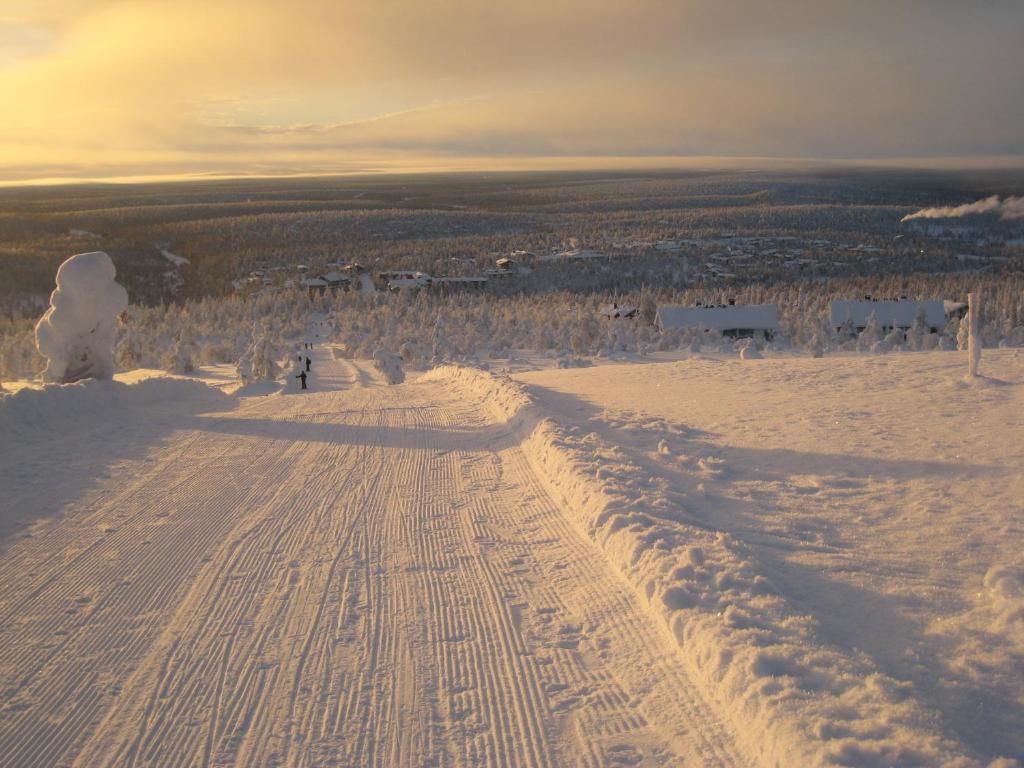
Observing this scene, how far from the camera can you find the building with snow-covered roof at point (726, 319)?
59.0 m

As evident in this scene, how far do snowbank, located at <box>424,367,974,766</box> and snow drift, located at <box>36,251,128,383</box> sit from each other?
16.4 metres

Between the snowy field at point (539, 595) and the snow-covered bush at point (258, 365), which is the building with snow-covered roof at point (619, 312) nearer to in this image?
the snow-covered bush at point (258, 365)

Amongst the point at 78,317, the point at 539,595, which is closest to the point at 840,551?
the point at 539,595

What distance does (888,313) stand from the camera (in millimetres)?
60594

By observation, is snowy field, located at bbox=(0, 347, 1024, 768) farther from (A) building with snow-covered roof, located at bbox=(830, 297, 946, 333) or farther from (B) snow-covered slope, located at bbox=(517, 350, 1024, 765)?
(A) building with snow-covered roof, located at bbox=(830, 297, 946, 333)

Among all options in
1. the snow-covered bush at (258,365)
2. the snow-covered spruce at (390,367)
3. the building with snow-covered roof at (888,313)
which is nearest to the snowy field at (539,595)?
the snow-covered spruce at (390,367)

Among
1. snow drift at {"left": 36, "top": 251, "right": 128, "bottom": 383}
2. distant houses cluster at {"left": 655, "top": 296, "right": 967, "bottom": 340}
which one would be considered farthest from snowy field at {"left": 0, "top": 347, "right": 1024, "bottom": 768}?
distant houses cluster at {"left": 655, "top": 296, "right": 967, "bottom": 340}

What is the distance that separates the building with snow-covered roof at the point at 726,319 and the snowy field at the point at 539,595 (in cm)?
4723

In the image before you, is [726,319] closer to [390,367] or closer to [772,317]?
[772,317]

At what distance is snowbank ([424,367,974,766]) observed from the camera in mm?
4160

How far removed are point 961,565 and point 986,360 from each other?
37.8 feet

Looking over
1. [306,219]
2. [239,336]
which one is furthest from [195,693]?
[306,219]

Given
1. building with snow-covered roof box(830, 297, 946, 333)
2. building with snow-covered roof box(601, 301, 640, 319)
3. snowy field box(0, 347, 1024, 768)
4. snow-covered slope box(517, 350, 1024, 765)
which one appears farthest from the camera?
building with snow-covered roof box(601, 301, 640, 319)

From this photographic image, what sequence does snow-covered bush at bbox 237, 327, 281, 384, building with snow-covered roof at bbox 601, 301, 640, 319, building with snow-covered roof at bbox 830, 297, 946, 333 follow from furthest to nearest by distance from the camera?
building with snow-covered roof at bbox 601, 301, 640, 319 < building with snow-covered roof at bbox 830, 297, 946, 333 < snow-covered bush at bbox 237, 327, 281, 384
